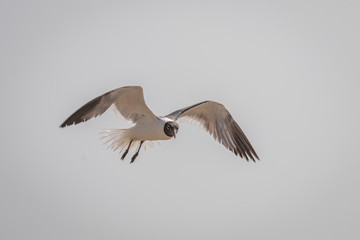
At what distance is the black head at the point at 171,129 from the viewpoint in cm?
930

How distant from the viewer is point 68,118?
8.77 meters

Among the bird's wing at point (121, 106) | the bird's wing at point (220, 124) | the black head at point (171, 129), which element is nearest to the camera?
the bird's wing at point (121, 106)

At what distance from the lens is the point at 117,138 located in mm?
9719

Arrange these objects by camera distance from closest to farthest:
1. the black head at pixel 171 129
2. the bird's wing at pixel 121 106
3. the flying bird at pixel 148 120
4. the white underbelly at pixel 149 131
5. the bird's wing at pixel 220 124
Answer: the bird's wing at pixel 121 106 < the flying bird at pixel 148 120 < the black head at pixel 171 129 < the white underbelly at pixel 149 131 < the bird's wing at pixel 220 124

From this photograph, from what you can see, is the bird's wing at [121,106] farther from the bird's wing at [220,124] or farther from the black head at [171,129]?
the bird's wing at [220,124]

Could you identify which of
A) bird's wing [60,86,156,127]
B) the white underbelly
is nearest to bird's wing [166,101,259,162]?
the white underbelly

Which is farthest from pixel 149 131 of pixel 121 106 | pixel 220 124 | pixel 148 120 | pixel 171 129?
pixel 220 124

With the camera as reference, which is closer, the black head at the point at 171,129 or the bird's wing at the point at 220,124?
the black head at the point at 171,129

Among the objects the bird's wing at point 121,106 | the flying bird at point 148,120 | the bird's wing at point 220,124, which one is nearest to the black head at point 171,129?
the flying bird at point 148,120

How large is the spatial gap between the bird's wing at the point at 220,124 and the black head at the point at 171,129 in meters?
0.50

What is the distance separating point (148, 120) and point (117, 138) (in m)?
0.55

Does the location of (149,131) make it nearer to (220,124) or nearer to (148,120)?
(148,120)

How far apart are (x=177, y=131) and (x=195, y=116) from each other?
0.89m

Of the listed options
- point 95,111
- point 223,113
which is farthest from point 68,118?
point 223,113
